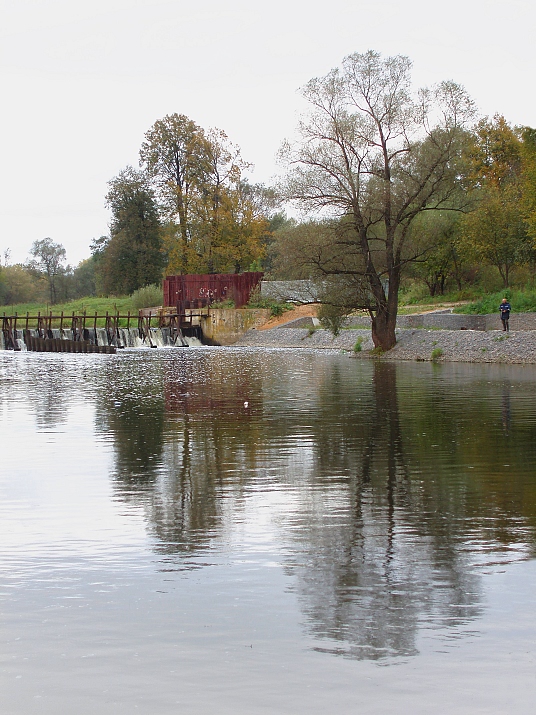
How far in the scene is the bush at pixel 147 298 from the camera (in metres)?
80.4

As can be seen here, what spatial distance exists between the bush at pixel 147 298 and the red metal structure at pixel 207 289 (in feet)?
15.8

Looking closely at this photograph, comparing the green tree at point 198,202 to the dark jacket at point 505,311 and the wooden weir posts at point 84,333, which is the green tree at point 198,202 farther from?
the dark jacket at point 505,311

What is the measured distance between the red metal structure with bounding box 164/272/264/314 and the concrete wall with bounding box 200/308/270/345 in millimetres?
1866

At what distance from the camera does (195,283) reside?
2948 inches

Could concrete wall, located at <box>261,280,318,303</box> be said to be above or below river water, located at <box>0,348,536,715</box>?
above

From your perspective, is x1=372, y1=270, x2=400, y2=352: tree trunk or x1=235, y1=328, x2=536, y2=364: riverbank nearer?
x1=235, y1=328, x2=536, y2=364: riverbank

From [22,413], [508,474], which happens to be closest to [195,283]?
[22,413]

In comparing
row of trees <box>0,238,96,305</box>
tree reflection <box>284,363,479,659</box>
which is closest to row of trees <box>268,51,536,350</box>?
tree reflection <box>284,363,479,659</box>

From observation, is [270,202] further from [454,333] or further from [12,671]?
[12,671]

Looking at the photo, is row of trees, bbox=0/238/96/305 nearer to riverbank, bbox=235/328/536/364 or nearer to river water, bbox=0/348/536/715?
riverbank, bbox=235/328/536/364

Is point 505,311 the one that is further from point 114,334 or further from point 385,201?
point 114,334

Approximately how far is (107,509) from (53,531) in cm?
109

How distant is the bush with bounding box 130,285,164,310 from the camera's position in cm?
8044

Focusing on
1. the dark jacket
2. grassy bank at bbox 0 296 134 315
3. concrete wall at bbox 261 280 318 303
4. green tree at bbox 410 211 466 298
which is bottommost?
the dark jacket
